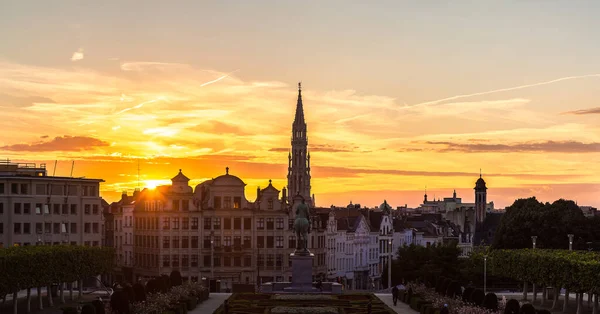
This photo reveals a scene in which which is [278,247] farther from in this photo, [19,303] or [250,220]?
[19,303]

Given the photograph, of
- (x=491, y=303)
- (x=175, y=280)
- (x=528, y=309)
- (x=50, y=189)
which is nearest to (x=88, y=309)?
(x=528, y=309)

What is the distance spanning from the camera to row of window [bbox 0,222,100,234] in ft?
464

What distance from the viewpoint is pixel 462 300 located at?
281 ft

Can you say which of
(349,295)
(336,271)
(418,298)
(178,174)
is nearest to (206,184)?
(178,174)

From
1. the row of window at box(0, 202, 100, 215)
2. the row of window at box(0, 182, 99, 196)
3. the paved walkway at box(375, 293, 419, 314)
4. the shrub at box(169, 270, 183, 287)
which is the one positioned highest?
the row of window at box(0, 182, 99, 196)

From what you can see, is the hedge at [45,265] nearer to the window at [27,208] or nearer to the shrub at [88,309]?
the shrub at [88,309]

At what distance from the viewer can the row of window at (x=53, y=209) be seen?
142 m

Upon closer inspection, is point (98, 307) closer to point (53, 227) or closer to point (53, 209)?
point (53, 227)

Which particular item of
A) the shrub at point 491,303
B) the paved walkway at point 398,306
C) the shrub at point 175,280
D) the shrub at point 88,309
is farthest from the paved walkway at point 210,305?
the shrub at point 88,309

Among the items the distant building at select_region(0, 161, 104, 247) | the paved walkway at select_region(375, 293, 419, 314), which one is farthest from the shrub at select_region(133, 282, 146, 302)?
the distant building at select_region(0, 161, 104, 247)

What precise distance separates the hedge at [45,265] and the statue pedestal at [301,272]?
708 inches

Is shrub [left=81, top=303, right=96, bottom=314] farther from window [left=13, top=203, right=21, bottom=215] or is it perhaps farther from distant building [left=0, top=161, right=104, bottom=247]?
window [left=13, top=203, right=21, bottom=215]

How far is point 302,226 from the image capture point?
105250 millimetres

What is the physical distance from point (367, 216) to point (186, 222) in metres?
47.9
